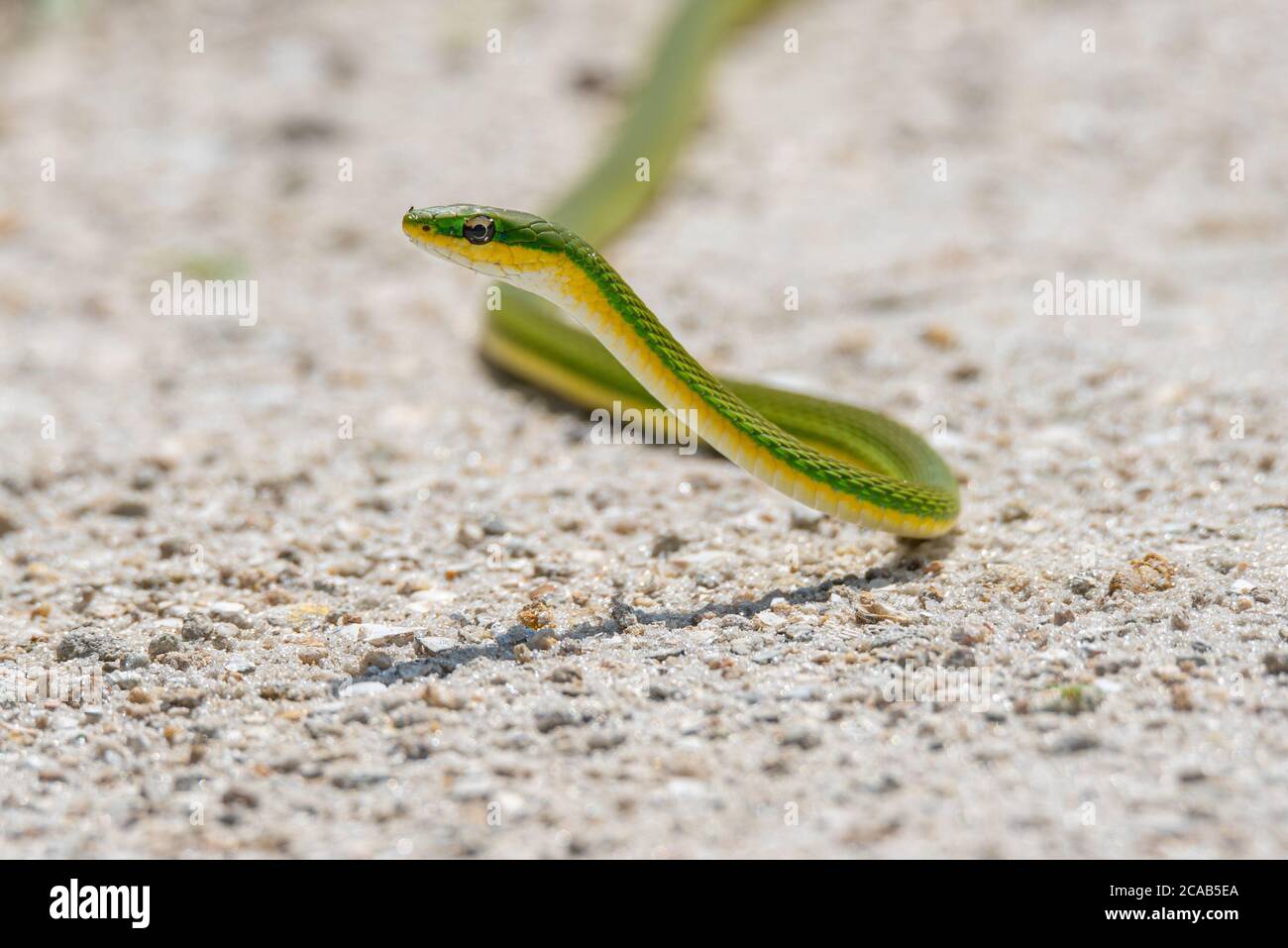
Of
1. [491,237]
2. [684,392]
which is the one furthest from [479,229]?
[684,392]

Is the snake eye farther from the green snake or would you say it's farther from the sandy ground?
the sandy ground

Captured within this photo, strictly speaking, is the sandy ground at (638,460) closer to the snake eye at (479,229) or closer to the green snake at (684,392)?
the green snake at (684,392)

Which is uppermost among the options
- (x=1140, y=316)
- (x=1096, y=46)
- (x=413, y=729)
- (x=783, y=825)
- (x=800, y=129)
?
(x=1096, y=46)

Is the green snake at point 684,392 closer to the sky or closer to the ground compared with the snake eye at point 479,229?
closer to the ground

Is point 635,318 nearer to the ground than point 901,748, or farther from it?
farther from it

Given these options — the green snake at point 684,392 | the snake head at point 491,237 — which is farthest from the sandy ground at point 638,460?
the snake head at point 491,237

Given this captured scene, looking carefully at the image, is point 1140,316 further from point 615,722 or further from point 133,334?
point 133,334
